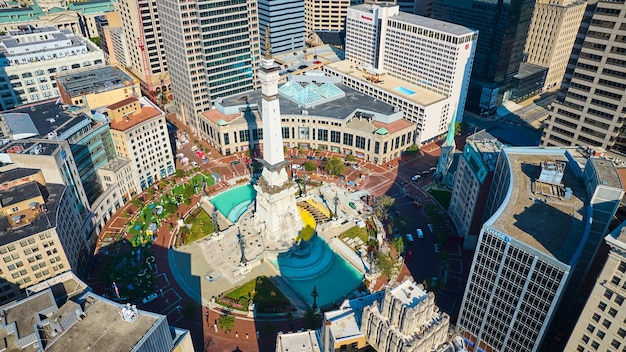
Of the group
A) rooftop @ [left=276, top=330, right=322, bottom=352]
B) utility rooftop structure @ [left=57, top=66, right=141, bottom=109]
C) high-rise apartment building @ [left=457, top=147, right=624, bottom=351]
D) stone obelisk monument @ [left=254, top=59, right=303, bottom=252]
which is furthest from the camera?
utility rooftop structure @ [left=57, top=66, right=141, bottom=109]

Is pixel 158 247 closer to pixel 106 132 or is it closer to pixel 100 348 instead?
pixel 106 132

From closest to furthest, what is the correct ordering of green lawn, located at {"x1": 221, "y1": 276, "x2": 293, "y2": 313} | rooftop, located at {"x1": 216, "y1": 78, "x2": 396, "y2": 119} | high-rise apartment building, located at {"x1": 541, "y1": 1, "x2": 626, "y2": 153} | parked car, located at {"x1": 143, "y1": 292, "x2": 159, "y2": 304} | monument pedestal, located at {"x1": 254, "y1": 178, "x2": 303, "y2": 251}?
green lawn, located at {"x1": 221, "y1": 276, "x2": 293, "y2": 313}
parked car, located at {"x1": 143, "y1": 292, "x2": 159, "y2": 304}
high-rise apartment building, located at {"x1": 541, "y1": 1, "x2": 626, "y2": 153}
monument pedestal, located at {"x1": 254, "y1": 178, "x2": 303, "y2": 251}
rooftop, located at {"x1": 216, "y1": 78, "x2": 396, "y2": 119}

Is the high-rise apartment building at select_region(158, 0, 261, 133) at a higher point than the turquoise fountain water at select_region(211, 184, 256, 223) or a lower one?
higher

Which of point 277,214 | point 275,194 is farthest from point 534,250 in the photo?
point 277,214

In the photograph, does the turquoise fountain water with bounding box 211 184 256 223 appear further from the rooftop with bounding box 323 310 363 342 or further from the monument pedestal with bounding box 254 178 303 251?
the rooftop with bounding box 323 310 363 342

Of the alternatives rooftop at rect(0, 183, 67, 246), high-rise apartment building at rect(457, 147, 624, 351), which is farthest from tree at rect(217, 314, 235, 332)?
high-rise apartment building at rect(457, 147, 624, 351)

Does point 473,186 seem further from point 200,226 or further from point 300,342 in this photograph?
point 200,226

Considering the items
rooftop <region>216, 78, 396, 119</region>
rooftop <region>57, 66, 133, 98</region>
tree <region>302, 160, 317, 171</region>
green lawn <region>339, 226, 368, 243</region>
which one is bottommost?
green lawn <region>339, 226, 368, 243</region>
